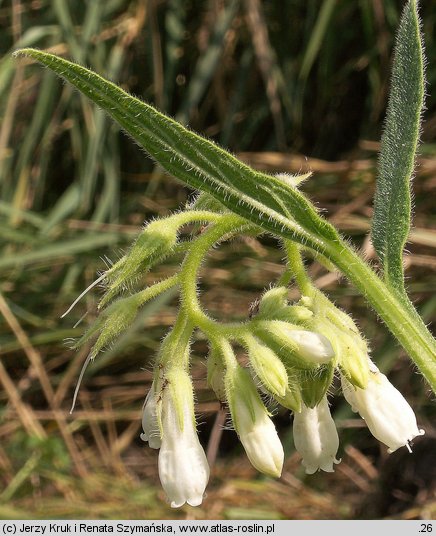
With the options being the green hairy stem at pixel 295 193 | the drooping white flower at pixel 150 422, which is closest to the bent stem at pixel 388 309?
the green hairy stem at pixel 295 193

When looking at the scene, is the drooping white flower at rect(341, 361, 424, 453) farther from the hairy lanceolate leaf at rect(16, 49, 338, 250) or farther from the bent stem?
the hairy lanceolate leaf at rect(16, 49, 338, 250)

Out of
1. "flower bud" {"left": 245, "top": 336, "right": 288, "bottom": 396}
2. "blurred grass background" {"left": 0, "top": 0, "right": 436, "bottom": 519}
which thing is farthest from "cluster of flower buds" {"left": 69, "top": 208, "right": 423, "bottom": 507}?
"blurred grass background" {"left": 0, "top": 0, "right": 436, "bottom": 519}

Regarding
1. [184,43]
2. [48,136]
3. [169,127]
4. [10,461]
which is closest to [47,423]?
[10,461]

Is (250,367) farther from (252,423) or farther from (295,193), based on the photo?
→ (295,193)

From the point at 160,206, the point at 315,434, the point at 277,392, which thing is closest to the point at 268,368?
the point at 277,392

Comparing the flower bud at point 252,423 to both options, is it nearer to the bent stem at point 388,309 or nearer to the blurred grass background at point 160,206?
the bent stem at point 388,309
